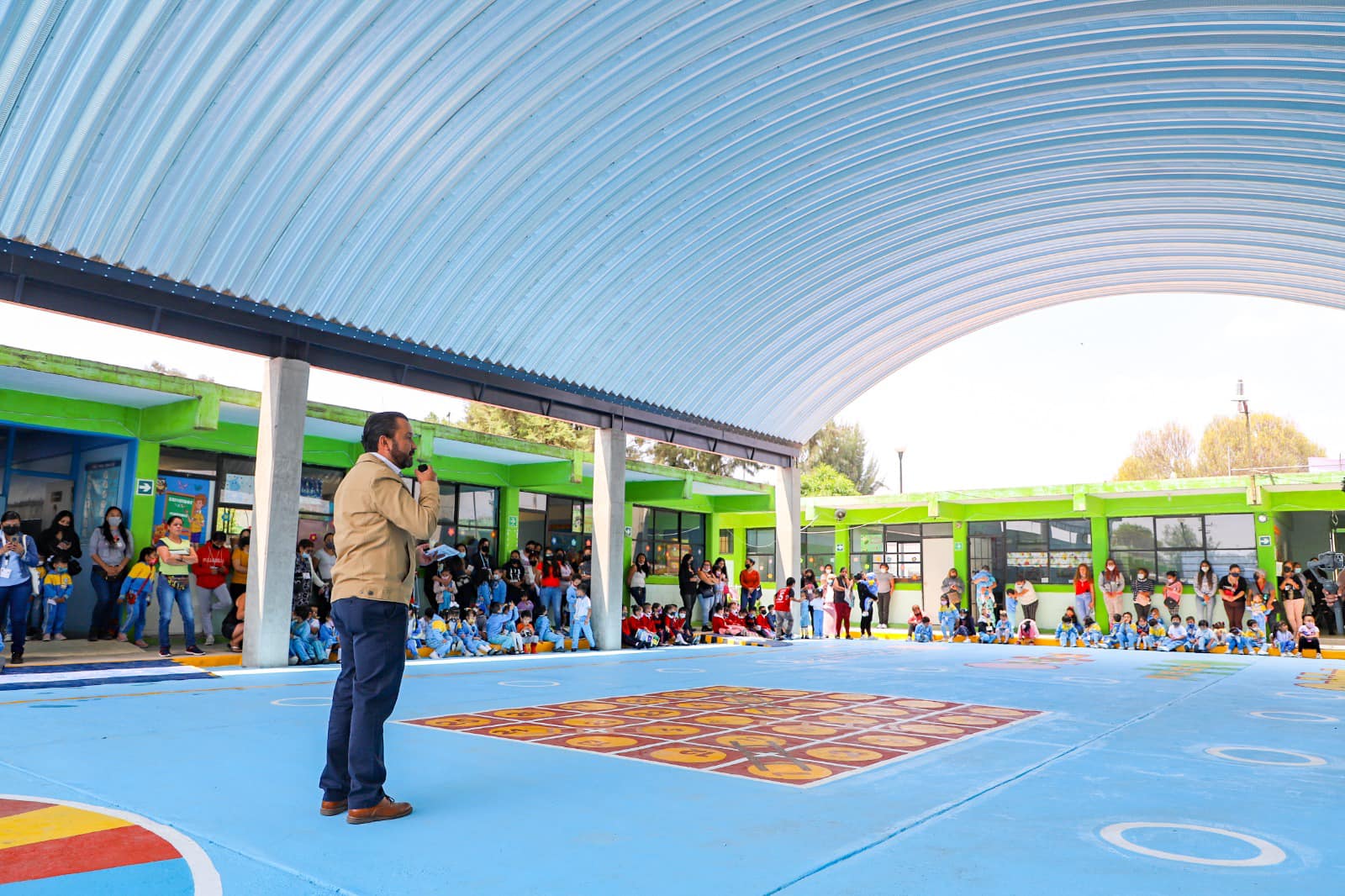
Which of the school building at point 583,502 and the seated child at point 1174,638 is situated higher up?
the school building at point 583,502

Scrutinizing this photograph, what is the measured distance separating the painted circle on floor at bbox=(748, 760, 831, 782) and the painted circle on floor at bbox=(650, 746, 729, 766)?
271 millimetres

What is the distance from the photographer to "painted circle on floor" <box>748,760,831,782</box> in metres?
4.64

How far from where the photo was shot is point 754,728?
20.9 feet

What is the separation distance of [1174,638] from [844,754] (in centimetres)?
1492

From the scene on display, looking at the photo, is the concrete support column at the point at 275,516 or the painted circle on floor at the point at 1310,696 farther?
the concrete support column at the point at 275,516

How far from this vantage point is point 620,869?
307 cm

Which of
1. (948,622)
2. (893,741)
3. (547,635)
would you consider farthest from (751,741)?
(948,622)

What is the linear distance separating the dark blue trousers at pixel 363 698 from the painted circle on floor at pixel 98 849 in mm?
626

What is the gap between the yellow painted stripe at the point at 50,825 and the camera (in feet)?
10.9

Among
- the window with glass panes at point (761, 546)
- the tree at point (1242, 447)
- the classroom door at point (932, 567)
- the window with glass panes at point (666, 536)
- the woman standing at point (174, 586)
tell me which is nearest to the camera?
the woman standing at point (174, 586)

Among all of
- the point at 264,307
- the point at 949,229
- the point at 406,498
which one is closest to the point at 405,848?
the point at 406,498

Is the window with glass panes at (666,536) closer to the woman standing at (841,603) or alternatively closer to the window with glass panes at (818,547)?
the window with glass panes at (818,547)

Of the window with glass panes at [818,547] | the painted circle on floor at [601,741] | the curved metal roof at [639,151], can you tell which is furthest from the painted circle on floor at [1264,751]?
the window with glass panes at [818,547]

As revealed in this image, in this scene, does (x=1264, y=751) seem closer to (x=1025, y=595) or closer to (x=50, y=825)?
(x=50, y=825)
